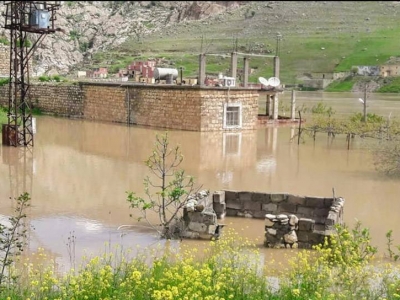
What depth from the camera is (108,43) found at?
97.6 meters

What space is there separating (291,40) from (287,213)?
65335 millimetres

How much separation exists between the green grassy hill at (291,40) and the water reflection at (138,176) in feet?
129

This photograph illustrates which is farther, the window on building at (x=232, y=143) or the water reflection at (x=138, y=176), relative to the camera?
the window on building at (x=232, y=143)

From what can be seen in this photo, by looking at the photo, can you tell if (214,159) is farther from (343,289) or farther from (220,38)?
(220,38)

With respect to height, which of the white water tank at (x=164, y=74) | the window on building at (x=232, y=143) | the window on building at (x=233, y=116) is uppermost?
the white water tank at (x=164, y=74)

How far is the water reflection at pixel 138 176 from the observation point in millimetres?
11242

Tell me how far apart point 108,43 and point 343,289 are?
94.2 m

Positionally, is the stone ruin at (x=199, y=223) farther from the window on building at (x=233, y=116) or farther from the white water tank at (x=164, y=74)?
the white water tank at (x=164, y=74)

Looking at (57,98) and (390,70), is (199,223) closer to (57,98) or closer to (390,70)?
(57,98)

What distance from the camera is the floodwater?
1090 centimetres

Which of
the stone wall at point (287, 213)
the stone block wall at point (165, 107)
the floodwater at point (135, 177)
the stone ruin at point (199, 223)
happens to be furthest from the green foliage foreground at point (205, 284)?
the stone block wall at point (165, 107)

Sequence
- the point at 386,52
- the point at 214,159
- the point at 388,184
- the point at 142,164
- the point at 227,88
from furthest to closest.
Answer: the point at 386,52
the point at 227,88
the point at 214,159
the point at 142,164
the point at 388,184

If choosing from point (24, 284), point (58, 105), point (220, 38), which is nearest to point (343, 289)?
point (24, 284)

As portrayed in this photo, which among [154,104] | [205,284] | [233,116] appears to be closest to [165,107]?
[154,104]
